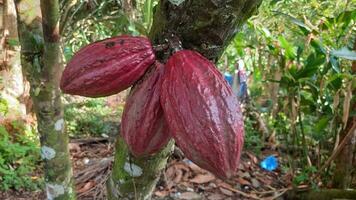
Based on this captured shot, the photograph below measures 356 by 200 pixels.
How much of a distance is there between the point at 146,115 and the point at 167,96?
5 centimetres

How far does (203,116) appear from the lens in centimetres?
47

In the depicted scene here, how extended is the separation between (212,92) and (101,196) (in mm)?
1953

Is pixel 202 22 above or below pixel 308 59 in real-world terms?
above

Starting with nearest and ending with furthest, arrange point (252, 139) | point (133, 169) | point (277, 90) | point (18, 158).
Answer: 1. point (133, 169)
2. point (18, 158)
3. point (252, 139)
4. point (277, 90)

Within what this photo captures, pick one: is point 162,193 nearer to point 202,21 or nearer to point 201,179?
point 201,179

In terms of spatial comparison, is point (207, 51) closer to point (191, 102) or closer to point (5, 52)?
point (191, 102)

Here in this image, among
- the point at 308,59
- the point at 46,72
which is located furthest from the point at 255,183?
the point at 46,72

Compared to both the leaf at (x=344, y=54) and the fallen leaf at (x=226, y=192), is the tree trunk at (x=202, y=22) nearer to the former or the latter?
the leaf at (x=344, y=54)

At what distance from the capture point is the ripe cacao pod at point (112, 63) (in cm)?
53

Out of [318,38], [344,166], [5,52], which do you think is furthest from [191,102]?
[5,52]

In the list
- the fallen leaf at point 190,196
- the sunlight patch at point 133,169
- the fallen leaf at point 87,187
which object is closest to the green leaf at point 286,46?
the fallen leaf at point 190,196

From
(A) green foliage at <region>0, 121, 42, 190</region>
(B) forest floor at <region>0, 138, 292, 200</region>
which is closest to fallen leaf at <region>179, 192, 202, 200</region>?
(B) forest floor at <region>0, 138, 292, 200</region>

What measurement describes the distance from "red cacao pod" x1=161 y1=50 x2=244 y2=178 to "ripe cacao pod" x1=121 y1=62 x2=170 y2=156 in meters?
0.03

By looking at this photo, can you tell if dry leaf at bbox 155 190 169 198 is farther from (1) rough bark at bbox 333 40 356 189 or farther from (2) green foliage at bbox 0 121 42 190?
(1) rough bark at bbox 333 40 356 189
